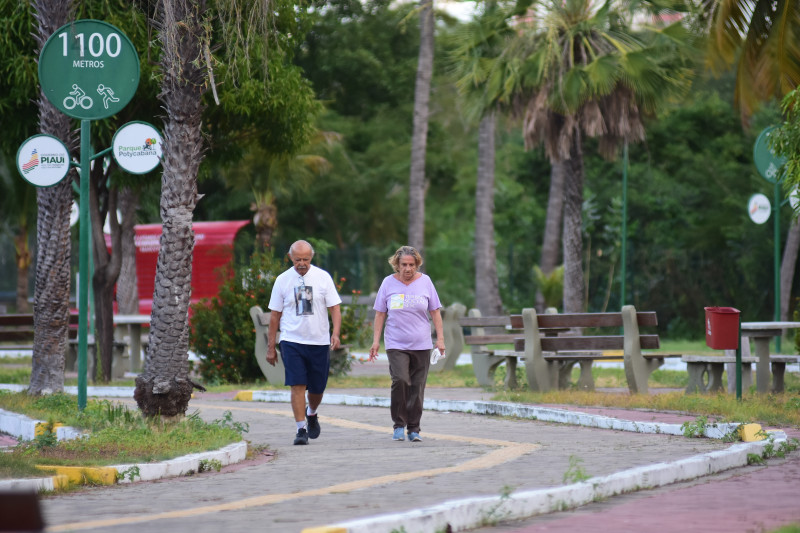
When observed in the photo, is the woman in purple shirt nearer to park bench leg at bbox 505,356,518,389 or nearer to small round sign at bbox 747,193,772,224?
park bench leg at bbox 505,356,518,389

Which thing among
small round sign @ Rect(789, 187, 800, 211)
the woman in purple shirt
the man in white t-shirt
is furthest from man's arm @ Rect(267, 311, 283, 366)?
small round sign @ Rect(789, 187, 800, 211)

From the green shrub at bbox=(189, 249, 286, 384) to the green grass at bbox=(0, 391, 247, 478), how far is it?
6318mm

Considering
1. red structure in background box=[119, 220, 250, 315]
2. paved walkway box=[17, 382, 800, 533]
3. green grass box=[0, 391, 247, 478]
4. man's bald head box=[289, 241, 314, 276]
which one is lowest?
paved walkway box=[17, 382, 800, 533]

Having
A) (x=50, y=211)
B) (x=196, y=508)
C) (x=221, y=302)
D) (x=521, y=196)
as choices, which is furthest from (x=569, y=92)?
(x=521, y=196)

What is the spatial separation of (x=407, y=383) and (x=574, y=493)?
402cm

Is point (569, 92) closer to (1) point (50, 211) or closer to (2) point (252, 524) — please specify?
(1) point (50, 211)

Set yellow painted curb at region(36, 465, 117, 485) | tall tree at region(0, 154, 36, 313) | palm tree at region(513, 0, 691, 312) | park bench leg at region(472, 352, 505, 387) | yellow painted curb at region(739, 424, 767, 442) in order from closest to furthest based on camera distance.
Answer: yellow painted curb at region(36, 465, 117, 485)
yellow painted curb at region(739, 424, 767, 442)
park bench leg at region(472, 352, 505, 387)
palm tree at region(513, 0, 691, 312)
tall tree at region(0, 154, 36, 313)

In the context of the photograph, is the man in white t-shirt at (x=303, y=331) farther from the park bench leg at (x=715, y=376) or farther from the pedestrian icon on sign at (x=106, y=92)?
the park bench leg at (x=715, y=376)

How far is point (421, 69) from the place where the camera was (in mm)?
29828

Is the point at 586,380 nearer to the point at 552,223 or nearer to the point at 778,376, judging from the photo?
the point at 778,376

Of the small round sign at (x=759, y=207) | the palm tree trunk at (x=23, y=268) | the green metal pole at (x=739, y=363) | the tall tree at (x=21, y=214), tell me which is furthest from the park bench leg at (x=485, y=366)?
the palm tree trunk at (x=23, y=268)

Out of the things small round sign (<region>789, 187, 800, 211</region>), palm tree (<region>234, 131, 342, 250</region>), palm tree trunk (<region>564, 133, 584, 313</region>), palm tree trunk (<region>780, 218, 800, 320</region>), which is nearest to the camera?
small round sign (<region>789, 187, 800, 211</region>)

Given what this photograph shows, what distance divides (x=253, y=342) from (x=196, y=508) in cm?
1097

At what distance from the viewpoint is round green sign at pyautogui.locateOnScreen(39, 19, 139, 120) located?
11477 mm
